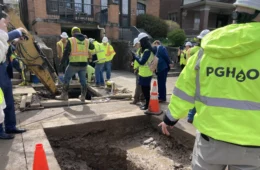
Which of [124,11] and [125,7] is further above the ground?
[125,7]

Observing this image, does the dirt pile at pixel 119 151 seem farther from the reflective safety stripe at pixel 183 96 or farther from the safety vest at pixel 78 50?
the reflective safety stripe at pixel 183 96

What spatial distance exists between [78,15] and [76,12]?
0.47 metres

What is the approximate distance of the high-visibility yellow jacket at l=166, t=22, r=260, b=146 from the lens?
1.45 m

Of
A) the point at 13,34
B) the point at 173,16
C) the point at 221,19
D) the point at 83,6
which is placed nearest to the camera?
the point at 13,34

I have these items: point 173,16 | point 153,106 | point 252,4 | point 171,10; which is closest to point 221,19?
point 173,16

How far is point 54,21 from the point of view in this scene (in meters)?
13.5

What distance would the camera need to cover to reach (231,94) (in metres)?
1.51

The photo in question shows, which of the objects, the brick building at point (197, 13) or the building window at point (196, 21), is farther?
the building window at point (196, 21)

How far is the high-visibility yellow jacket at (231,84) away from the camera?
1.45 m

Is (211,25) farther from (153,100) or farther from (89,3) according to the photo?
(153,100)

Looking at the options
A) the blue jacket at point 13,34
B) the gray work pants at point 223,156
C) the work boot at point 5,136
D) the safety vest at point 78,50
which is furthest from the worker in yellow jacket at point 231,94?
the safety vest at point 78,50

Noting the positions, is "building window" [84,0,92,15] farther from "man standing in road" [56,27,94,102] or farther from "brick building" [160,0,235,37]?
"man standing in road" [56,27,94,102]

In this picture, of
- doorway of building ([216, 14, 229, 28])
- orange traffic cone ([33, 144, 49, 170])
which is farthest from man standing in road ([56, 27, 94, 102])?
doorway of building ([216, 14, 229, 28])

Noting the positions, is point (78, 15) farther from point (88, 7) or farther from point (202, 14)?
point (202, 14)
